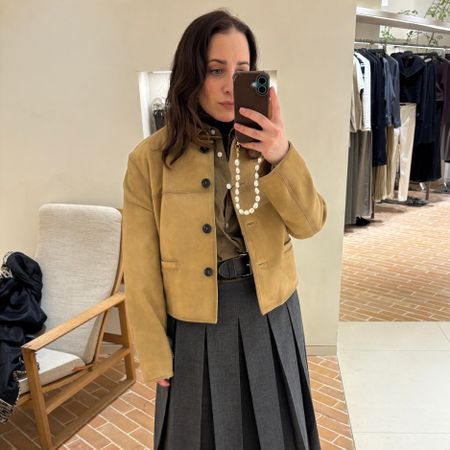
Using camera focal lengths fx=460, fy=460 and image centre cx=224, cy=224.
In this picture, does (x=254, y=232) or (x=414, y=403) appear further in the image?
(x=414, y=403)

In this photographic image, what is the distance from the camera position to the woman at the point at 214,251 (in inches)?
47.1

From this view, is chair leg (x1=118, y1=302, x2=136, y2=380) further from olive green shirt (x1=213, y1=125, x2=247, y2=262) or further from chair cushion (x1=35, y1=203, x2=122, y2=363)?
olive green shirt (x1=213, y1=125, x2=247, y2=262)

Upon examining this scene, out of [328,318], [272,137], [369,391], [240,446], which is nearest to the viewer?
[272,137]

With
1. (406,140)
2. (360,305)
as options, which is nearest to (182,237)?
(360,305)

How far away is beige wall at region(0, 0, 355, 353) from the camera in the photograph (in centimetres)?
242

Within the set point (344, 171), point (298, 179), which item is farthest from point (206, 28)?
point (344, 171)

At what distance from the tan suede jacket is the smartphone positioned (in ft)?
0.58

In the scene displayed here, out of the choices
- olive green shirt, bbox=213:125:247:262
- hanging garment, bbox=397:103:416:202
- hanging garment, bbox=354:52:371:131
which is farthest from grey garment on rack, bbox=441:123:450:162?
olive green shirt, bbox=213:125:247:262

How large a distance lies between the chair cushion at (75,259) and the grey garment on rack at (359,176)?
2980 millimetres

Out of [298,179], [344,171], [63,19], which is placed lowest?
[344,171]

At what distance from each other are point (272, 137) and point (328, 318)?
1999mm

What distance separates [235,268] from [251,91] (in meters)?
0.50

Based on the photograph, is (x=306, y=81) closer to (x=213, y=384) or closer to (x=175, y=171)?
(x=175, y=171)

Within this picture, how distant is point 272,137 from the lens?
44.5 inches
